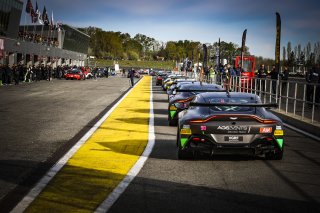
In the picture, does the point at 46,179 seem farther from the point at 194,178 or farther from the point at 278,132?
the point at 278,132

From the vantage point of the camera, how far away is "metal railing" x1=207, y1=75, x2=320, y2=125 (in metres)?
14.9

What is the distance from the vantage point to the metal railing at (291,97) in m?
14.9

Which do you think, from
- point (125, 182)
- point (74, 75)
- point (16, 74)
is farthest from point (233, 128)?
point (74, 75)

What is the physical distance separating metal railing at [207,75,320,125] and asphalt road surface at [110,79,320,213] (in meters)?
5.62

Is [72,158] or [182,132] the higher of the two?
[182,132]

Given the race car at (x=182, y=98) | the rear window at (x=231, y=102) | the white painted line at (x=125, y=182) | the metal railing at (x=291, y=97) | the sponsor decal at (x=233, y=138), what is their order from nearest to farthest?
the white painted line at (x=125, y=182)
the sponsor decal at (x=233, y=138)
the rear window at (x=231, y=102)
the race car at (x=182, y=98)
the metal railing at (x=291, y=97)

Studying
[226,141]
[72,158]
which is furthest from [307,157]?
[72,158]

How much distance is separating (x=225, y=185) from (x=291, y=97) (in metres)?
11.0

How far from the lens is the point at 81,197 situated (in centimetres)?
593

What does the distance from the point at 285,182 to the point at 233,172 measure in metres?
0.92

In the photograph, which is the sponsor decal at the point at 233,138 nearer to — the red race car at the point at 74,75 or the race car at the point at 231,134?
the race car at the point at 231,134

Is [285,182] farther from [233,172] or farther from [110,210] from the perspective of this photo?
[110,210]

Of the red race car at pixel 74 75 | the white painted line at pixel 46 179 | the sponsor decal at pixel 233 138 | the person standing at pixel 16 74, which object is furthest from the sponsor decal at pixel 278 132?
the red race car at pixel 74 75

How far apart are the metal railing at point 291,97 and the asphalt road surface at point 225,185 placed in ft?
18.4
